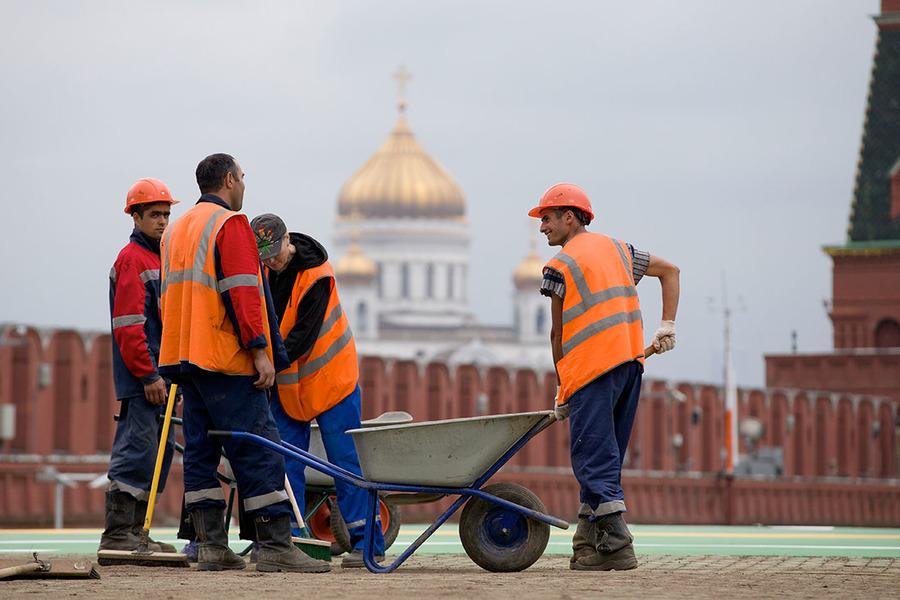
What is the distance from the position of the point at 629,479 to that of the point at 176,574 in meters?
40.2

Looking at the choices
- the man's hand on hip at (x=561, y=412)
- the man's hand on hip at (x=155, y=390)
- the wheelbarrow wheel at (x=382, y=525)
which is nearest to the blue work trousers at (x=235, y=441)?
the man's hand on hip at (x=155, y=390)

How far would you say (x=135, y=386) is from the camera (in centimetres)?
918

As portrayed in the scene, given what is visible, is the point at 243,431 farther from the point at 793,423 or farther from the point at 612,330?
the point at 793,423

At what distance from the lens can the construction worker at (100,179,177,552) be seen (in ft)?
30.0

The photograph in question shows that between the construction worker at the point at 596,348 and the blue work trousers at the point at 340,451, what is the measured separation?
0.87 m

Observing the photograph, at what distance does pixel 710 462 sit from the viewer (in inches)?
2175

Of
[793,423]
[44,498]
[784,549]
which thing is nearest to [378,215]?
[793,423]

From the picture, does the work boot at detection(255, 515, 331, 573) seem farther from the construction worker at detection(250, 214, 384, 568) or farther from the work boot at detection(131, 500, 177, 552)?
the work boot at detection(131, 500, 177, 552)

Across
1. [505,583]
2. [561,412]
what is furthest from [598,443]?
[505,583]

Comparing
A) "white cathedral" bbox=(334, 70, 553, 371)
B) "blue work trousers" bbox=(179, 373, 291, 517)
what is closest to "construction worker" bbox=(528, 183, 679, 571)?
"blue work trousers" bbox=(179, 373, 291, 517)

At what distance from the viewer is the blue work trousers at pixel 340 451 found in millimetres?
9094

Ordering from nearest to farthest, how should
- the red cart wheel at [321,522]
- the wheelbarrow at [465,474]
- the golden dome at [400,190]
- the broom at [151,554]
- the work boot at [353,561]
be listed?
the wheelbarrow at [465,474]
the broom at [151,554]
the work boot at [353,561]
the red cart wheel at [321,522]
the golden dome at [400,190]

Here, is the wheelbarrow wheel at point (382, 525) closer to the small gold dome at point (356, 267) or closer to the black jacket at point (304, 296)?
the black jacket at point (304, 296)

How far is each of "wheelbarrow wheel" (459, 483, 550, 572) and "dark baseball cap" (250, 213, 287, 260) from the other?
1.31 m
